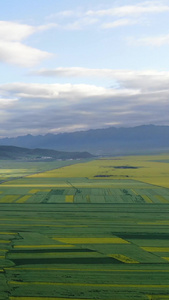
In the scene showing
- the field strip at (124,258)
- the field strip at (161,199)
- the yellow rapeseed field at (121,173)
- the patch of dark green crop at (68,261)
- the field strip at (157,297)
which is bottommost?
the field strip at (157,297)

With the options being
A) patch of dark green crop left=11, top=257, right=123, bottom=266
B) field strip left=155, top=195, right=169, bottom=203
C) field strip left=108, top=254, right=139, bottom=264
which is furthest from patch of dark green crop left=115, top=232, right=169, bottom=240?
field strip left=155, top=195, right=169, bottom=203

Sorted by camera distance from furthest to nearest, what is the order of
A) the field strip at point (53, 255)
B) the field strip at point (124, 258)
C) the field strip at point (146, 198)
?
the field strip at point (146, 198) < the field strip at point (53, 255) < the field strip at point (124, 258)

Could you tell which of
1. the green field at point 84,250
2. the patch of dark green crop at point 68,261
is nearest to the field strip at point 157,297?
the green field at point 84,250

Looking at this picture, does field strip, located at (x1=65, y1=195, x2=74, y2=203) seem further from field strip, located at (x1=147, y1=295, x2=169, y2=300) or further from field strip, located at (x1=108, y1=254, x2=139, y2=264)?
field strip, located at (x1=147, y1=295, x2=169, y2=300)

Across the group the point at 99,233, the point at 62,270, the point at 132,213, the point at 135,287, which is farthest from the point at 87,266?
the point at 132,213

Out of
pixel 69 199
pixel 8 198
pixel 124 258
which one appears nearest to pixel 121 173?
pixel 69 199

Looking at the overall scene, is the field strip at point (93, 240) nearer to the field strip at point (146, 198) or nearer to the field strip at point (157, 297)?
the field strip at point (157, 297)

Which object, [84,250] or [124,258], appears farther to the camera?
[84,250]

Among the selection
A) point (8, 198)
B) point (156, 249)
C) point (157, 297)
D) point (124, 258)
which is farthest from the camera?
point (8, 198)

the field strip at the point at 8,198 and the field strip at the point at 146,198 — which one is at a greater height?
the field strip at the point at 8,198

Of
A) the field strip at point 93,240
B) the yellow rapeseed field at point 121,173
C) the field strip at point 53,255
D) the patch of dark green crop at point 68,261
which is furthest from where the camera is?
the yellow rapeseed field at point 121,173

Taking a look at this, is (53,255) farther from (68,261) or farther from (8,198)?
(8,198)
